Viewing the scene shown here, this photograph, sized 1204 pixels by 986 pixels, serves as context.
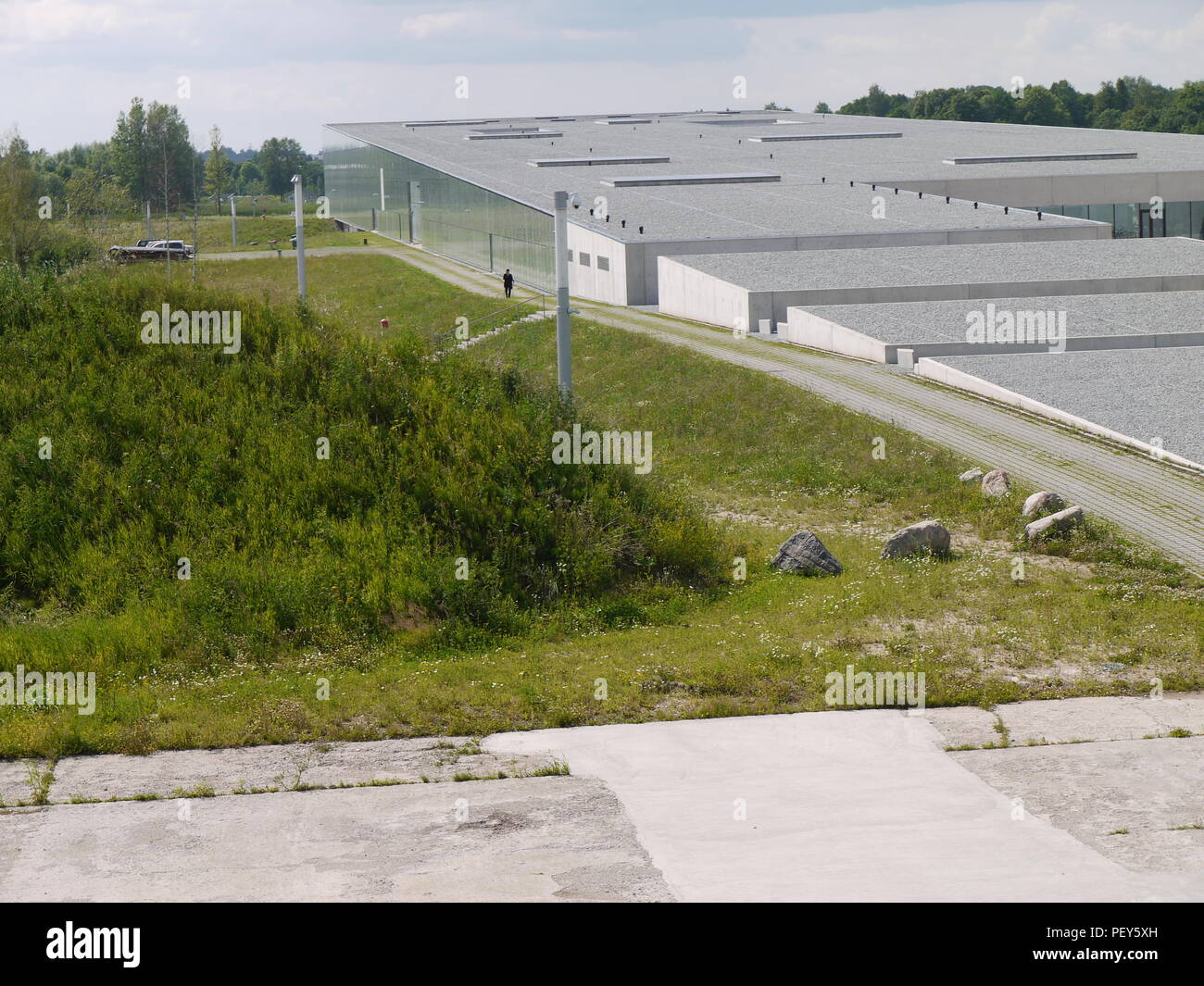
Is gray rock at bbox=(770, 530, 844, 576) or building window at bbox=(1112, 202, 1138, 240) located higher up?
building window at bbox=(1112, 202, 1138, 240)

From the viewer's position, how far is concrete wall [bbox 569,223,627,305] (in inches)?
1772

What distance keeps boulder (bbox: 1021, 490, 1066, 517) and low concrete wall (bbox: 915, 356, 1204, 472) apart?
3.24 metres

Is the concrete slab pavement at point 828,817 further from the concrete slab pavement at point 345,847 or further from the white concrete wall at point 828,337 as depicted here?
the white concrete wall at point 828,337

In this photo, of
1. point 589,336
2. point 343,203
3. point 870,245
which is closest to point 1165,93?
point 343,203

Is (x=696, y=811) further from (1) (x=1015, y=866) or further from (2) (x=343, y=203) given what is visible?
(2) (x=343, y=203)

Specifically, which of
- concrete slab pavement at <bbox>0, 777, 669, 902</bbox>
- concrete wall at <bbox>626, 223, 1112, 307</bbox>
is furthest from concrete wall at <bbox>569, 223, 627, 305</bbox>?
concrete slab pavement at <bbox>0, 777, 669, 902</bbox>

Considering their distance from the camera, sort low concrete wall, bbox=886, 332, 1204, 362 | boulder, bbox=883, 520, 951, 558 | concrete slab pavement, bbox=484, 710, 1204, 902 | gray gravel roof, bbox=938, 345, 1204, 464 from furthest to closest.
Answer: low concrete wall, bbox=886, 332, 1204, 362 < gray gravel roof, bbox=938, 345, 1204, 464 < boulder, bbox=883, 520, 951, 558 < concrete slab pavement, bbox=484, 710, 1204, 902

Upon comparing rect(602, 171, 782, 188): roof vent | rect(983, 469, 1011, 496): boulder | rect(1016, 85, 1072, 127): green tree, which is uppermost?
rect(1016, 85, 1072, 127): green tree

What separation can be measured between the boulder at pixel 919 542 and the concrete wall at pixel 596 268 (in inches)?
1079

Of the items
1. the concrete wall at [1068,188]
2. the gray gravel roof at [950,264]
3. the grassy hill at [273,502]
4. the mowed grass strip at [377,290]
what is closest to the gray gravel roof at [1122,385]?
the gray gravel roof at [950,264]

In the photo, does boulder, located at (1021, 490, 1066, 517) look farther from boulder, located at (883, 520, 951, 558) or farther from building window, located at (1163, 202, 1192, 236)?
building window, located at (1163, 202, 1192, 236)

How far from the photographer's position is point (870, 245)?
45719mm

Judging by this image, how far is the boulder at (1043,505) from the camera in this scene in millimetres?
20109
